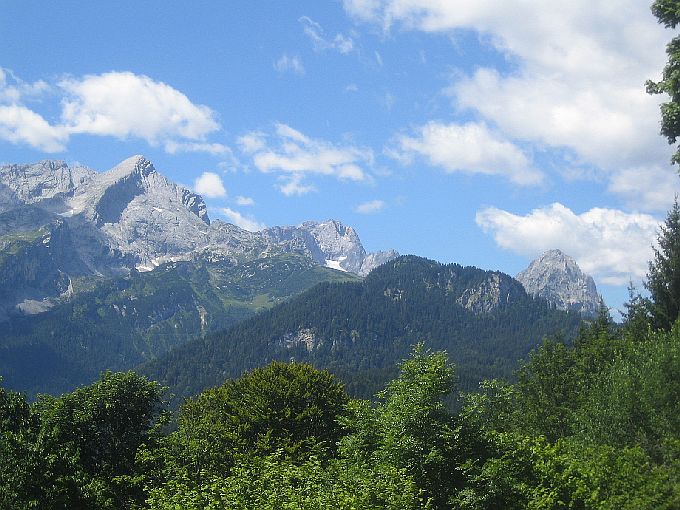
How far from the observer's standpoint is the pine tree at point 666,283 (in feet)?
155

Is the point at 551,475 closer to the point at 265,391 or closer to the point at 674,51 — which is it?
the point at 674,51

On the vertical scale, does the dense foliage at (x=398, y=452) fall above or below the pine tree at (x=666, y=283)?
below

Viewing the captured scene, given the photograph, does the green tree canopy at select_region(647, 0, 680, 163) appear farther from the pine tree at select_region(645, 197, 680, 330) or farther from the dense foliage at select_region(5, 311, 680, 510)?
the pine tree at select_region(645, 197, 680, 330)

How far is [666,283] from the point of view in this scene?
48.0 meters

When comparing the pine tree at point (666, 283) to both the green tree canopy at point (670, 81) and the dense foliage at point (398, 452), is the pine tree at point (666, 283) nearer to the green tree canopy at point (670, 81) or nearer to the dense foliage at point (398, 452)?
the dense foliage at point (398, 452)

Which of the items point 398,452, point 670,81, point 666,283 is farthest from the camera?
point 666,283

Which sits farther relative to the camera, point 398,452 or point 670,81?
point 398,452

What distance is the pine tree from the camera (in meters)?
47.2

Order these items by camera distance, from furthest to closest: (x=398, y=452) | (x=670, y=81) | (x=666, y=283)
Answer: (x=666, y=283) → (x=398, y=452) → (x=670, y=81)

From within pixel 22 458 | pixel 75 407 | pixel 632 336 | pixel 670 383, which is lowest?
pixel 22 458

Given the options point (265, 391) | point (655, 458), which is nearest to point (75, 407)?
point (265, 391)

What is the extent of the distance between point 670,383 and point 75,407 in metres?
34.6

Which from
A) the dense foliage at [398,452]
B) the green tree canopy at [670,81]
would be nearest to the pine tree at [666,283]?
the dense foliage at [398,452]

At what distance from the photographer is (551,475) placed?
1130 inches
